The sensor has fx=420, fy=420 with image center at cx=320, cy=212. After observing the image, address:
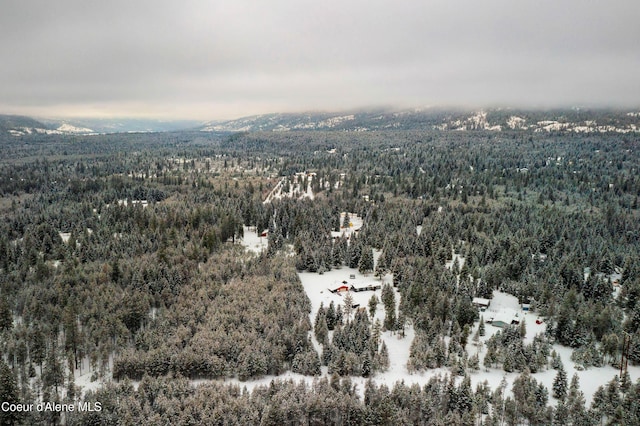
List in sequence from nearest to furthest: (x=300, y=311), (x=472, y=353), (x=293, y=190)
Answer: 1. (x=472, y=353)
2. (x=300, y=311)
3. (x=293, y=190)

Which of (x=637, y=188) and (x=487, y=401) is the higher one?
(x=637, y=188)

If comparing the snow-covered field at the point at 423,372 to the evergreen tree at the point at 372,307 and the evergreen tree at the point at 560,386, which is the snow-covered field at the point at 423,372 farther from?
the evergreen tree at the point at 372,307

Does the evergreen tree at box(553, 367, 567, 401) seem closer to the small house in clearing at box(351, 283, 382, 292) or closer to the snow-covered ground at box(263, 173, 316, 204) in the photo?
the small house in clearing at box(351, 283, 382, 292)

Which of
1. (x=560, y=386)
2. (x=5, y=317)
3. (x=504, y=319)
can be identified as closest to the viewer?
(x=560, y=386)

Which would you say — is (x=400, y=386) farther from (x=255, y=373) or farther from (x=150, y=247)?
(x=150, y=247)

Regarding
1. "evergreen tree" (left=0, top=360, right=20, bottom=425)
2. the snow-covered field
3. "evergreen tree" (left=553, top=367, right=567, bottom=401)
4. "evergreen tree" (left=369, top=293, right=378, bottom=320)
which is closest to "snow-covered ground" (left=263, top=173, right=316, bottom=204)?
the snow-covered field

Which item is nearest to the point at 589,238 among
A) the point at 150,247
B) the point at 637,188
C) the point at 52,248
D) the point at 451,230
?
the point at 451,230

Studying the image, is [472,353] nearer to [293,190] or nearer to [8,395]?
[8,395]

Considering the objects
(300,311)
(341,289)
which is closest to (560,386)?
(300,311)
